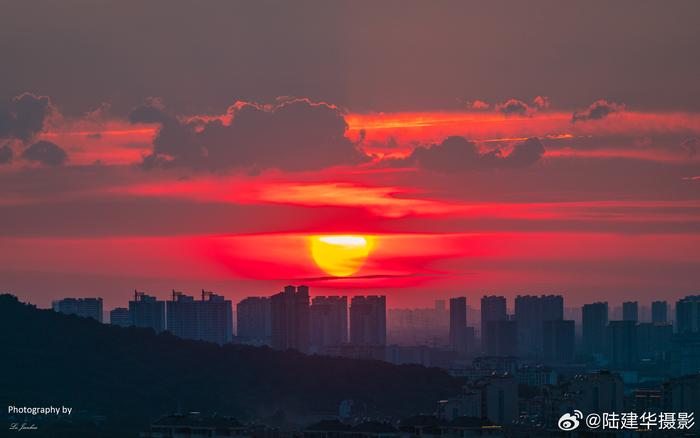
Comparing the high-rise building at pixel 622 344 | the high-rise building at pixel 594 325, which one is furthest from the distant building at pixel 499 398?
the high-rise building at pixel 594 325

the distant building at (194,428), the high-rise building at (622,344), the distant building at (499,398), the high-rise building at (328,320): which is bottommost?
the distant building at (194,428)

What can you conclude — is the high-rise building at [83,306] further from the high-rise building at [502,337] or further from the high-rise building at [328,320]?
the high-rise building at [502,337]

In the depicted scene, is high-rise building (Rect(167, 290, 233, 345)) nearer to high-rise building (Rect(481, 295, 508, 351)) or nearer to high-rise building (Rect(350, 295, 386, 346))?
high-rise building (Rect(350, 295, 386, 346))

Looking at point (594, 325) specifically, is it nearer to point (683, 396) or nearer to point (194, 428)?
point (683, 396)

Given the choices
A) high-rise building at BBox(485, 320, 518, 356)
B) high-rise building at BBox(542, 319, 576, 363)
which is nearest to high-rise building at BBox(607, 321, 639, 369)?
high-rise building at BBox(542, 319, 576, 363)

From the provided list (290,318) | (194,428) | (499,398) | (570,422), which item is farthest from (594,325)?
(194,428)
